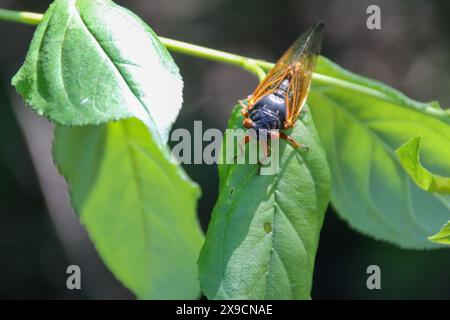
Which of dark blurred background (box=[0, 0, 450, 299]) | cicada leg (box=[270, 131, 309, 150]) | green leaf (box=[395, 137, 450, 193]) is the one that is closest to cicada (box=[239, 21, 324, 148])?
cicada leg (box=[270, 131, 309, 150])

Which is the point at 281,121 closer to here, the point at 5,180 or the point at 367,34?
the point at 5,180

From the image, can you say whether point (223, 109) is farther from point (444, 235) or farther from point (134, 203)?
point (444, 235)

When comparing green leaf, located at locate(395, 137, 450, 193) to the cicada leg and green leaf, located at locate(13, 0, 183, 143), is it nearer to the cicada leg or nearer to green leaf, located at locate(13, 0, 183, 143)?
the cicada leg

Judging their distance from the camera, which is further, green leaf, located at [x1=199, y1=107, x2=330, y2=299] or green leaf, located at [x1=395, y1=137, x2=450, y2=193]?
green leaf, located at [x1=199, y1=107, x2=330, y2=299]

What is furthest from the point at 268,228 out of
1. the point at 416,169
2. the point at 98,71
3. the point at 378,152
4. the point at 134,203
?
the point at 134,203

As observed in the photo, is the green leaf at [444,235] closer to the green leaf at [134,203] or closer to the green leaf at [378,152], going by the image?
the green leaf at [378,152]

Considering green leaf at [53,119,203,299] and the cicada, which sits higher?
the cicada
